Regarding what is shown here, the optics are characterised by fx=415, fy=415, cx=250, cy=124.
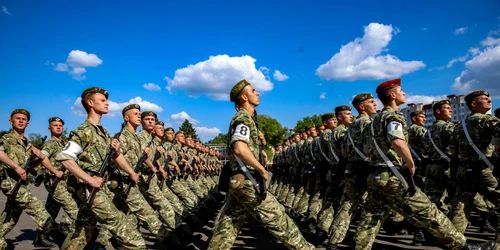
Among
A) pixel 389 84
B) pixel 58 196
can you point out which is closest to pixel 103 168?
pixel 58 196

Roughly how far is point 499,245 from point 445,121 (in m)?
3.57

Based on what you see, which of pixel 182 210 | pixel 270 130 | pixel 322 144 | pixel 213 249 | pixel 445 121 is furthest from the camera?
pixel 270 130

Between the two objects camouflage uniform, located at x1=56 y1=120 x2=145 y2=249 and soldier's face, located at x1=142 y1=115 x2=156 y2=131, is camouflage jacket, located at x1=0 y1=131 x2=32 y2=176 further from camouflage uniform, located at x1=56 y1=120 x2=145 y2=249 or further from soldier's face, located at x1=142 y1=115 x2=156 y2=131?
camouflage uniform, located at x1=56 y1=120 x2=145 y2=249

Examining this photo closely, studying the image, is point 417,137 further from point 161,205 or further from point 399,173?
point 161,205

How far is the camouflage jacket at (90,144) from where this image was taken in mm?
4457

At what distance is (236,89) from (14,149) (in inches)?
148

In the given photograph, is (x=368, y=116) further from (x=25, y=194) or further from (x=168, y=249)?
(x=25, y=194)

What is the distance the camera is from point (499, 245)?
14.6ft

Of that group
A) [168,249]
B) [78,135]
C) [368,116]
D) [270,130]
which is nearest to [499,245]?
[368,116]

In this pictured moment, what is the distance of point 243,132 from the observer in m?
4.14

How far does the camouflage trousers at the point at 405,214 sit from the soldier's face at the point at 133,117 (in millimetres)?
3514

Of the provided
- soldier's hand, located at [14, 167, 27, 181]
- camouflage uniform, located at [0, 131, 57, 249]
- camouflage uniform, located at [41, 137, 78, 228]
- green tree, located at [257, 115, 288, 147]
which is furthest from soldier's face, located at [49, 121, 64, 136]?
green tree, located at [257, 115, 288, 147]

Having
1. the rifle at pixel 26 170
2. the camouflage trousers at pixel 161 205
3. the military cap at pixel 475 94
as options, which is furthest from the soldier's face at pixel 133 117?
the military cap at pixel 475 94

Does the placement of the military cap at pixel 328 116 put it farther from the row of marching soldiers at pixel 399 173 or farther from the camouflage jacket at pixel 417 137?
the camouflage jacket at pixel 417 137
